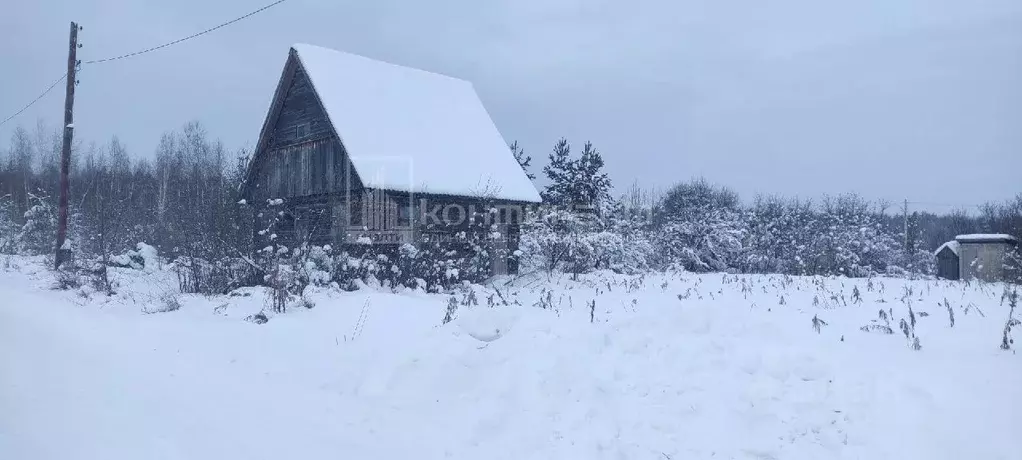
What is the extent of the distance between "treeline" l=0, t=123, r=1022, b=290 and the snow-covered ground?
6086 millimetres

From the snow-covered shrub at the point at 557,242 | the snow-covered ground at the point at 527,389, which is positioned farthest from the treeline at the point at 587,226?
the snow-covered ground at the point at 527,389

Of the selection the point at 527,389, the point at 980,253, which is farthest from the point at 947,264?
the point at 527,389

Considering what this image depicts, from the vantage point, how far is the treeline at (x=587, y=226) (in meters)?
14.7

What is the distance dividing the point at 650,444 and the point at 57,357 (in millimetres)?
6293

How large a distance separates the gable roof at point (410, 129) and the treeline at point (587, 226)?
2.21 meters

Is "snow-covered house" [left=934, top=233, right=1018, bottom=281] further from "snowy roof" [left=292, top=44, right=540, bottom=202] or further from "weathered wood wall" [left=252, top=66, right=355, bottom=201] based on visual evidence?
"weathered wood wall" [left=252, top=66, right=355, bottom=201]

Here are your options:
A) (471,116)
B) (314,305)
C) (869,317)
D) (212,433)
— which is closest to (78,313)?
(314,305)

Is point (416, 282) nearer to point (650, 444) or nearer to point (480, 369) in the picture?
point (480, 369)

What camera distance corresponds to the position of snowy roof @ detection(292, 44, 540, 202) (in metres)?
16.4

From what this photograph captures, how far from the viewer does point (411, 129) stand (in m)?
18.4

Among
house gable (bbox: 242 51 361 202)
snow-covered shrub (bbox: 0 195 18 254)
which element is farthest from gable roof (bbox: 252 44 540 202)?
snow-covered shrub (bbox: 0 195 18 254)

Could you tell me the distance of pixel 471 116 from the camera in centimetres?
2133

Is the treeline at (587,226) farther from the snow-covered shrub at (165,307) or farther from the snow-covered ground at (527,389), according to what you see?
the snow-covered ground at (527,389)

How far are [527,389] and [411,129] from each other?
1418 cm
